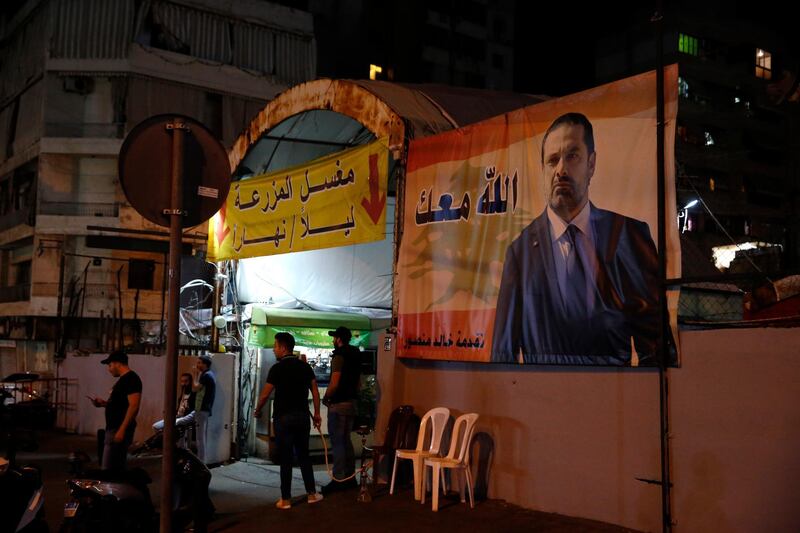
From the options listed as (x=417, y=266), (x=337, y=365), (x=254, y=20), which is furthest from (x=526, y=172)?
(x=254, y=20)

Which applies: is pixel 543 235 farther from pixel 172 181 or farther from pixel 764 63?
pixel 764 63

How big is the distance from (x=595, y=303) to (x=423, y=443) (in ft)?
9.33

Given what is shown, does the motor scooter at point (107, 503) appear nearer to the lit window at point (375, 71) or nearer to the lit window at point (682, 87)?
the lit window at point (682, 87)

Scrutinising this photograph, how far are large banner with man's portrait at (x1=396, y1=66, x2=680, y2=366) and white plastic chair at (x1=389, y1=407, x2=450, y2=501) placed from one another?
2.18 ft

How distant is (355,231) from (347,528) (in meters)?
3.92

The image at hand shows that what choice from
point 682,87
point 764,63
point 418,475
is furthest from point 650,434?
point 764,63

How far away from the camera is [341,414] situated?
968 centimetres

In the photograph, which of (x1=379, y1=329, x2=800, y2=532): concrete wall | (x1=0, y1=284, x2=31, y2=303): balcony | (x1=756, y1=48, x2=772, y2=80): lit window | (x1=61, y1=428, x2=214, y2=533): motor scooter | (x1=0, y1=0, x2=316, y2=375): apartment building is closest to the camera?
(x1=379, y1=329, x2=800, y2=532): concrete wall

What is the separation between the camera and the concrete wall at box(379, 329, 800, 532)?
6008 millimetres

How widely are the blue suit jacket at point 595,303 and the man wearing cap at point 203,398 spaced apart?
573 cm

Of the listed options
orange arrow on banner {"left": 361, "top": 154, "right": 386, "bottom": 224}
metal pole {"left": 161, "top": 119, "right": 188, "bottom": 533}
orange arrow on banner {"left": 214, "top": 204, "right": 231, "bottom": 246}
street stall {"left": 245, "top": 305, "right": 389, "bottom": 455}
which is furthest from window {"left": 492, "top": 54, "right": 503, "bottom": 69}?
metal pole {"left": 161, "top": 119, "right": 188, "bottom": 533}

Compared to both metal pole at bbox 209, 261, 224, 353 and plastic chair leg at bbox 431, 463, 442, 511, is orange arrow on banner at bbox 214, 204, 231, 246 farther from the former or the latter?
plastic chair leg at bbox 431, 463, 442, 511

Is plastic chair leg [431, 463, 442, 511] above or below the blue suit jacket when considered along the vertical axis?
below

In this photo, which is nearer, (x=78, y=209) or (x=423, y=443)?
(x=423, y=443)
